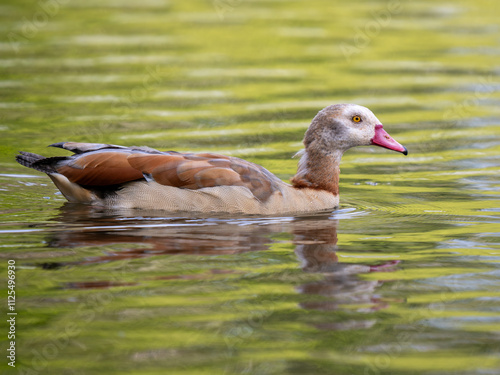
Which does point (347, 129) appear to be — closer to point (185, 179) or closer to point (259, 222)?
point (259, 222)

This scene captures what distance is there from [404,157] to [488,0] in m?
17.4

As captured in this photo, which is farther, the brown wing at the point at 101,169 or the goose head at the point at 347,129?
the goose head at the point at 347,129

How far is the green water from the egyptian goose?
0.26m

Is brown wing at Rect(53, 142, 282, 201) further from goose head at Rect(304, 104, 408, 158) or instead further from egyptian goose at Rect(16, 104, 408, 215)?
goose head at Rect(304, 104, 408, 158)

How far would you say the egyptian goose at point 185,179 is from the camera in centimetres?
1075

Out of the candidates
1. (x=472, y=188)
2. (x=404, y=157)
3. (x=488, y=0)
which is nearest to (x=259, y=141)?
(x=404, y=157)

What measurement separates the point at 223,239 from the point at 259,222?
0.94m

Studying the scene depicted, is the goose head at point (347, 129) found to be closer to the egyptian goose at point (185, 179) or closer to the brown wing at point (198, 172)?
the egyptian goose at point (185, 179)

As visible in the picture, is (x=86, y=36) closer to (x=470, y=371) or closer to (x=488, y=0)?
(x=488, y=0)

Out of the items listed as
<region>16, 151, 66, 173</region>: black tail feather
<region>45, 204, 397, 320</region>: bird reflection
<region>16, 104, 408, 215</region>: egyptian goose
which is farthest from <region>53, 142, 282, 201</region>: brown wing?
<region>45, 204, 397, 320</region>: bird reflection

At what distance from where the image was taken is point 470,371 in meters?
6.47

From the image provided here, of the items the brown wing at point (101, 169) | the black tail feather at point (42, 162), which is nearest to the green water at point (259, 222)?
the brown wing at point (101, 169)

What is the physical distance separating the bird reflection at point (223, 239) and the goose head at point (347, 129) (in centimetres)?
104

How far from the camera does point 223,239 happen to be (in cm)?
Result: 977
